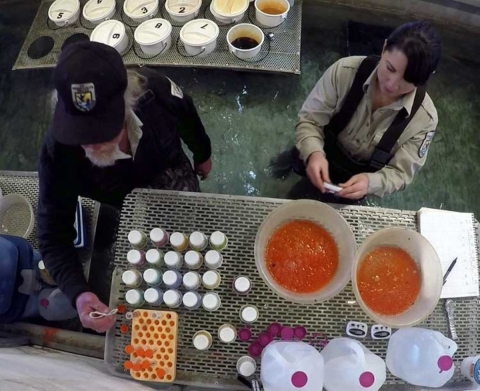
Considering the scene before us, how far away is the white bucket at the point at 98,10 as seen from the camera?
9.49 ft

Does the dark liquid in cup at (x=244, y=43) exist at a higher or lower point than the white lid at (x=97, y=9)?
lower

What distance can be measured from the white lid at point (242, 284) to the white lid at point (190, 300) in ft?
0.52

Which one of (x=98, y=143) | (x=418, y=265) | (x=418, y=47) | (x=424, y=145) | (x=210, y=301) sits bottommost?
(x=210, y=301)

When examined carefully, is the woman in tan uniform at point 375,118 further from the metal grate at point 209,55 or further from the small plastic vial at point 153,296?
the metal grate at point 209,55

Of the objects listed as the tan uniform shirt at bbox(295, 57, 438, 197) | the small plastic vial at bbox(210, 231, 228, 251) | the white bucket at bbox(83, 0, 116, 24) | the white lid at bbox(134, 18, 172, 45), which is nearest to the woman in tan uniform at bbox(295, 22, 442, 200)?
the tan uniform shirt at bbox(295, 57, 438, 197)

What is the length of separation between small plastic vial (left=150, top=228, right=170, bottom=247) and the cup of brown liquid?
1588 millimetres

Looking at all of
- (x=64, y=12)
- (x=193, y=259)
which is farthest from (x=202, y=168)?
(x=64, y=12)

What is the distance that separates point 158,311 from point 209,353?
0.25 metres

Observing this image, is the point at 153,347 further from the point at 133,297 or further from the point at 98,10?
the point at 98,10

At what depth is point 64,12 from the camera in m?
2.92

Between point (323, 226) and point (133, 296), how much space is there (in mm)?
755

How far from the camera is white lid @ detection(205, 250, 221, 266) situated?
1.56 metres

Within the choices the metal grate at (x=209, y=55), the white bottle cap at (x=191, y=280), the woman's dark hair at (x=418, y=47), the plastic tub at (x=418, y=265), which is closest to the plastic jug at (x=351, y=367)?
the plastic tub at (x=418, y=265)

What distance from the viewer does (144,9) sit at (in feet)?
9.38
